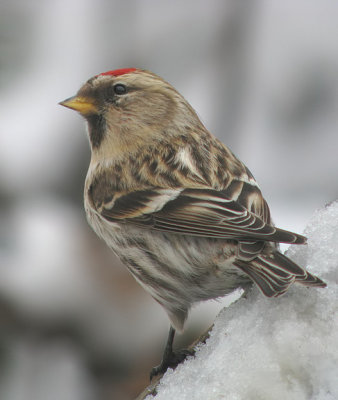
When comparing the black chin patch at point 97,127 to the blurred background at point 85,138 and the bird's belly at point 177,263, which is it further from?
the blurred background at point 85,138

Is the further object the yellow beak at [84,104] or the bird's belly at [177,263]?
the yellow beak at [84,104]

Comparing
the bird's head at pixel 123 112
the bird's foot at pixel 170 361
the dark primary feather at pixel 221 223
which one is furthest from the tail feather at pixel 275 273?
the bird's head at pixel 123 112

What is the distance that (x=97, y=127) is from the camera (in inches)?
86.0

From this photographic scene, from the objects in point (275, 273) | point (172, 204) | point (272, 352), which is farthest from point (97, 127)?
point (272, 352)

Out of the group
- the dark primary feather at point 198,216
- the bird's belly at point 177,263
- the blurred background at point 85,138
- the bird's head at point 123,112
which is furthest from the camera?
the blurred background at point 85,138

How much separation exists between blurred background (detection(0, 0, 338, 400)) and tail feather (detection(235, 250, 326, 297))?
1391 millimetres

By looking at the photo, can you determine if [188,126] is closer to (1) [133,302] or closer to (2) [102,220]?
(2) [102,220]

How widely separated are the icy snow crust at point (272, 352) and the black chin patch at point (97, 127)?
0.88 m

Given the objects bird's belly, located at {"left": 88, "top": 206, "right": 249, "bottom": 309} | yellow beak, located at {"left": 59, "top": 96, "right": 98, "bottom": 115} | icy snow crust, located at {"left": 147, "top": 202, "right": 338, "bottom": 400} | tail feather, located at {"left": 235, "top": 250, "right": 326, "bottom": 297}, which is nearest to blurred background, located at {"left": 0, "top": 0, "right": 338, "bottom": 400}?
bird's belly, located at {"left": 88, "top": 206, "right": 249, "bottom": 309}

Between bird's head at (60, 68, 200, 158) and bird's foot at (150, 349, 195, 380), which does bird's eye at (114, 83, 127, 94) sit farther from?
bird's foot at (150, 349, 195, 380)

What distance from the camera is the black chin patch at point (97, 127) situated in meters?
2.18

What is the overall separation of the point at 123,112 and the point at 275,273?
0.93 m

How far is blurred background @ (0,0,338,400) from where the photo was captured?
3.03 meters

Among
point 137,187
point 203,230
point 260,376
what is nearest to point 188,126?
point 137,187
